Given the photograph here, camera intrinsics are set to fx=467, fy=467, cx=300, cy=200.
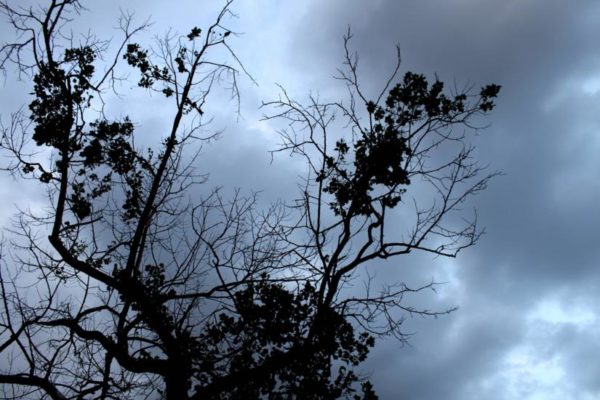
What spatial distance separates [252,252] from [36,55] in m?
5.21

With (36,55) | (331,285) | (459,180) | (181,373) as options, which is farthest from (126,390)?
(459,180)

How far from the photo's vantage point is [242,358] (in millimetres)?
8648

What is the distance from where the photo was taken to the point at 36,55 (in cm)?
820

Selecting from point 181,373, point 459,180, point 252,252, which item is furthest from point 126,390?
point 459,180

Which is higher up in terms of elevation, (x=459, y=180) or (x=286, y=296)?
(x=459, y=180)

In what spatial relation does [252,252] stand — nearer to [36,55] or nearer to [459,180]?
[459,180]

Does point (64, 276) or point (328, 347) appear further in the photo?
point (64, 276)

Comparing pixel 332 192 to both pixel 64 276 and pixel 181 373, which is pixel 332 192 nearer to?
pixel 181 373

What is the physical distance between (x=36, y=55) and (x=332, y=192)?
5.79m

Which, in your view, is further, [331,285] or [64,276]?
[64,276]

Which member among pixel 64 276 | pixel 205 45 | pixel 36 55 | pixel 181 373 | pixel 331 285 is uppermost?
pixel 205 45

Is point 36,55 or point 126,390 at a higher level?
point 36,55

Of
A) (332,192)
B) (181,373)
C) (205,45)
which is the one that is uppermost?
(205,45)

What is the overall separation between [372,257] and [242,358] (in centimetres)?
305
